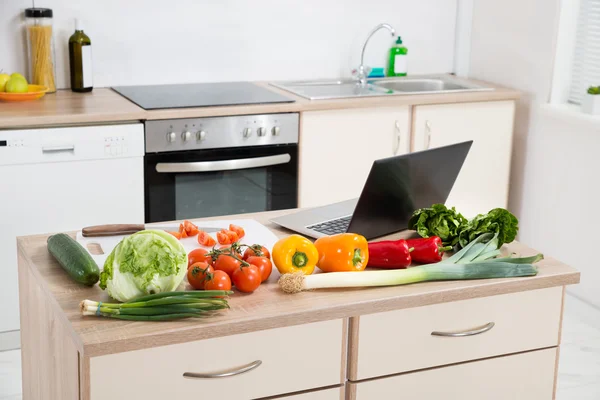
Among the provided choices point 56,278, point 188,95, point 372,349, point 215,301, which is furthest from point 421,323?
point 188,95

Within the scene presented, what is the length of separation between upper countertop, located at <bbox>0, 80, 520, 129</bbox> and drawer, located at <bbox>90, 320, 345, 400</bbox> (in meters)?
1.89

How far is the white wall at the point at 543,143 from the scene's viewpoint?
4.04 meters

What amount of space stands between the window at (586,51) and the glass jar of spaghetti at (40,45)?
101 inches

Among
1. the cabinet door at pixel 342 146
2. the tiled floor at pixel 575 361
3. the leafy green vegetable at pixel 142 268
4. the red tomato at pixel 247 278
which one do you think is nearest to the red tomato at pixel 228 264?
the red tomato at pixel 247 278

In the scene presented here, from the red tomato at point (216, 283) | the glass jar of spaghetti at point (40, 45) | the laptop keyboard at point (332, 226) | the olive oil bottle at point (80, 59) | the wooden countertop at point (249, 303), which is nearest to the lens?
the wooden countertop at point (249, 303)

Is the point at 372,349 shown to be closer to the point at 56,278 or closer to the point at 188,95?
the point at 56,278

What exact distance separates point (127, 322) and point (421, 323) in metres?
0.68

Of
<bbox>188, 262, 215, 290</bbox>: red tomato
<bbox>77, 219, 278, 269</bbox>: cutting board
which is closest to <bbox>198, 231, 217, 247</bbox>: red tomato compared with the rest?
<bbox>77, 219, 278, 269</bbox>: cutting board

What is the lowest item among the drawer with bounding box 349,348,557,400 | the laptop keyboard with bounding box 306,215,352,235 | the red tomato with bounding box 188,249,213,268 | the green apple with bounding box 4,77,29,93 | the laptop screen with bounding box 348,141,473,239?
the drawer with bounding box 349,348,557,400

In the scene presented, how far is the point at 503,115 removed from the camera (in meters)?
4.30

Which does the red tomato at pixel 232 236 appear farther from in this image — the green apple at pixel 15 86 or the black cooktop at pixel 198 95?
the green apple at pixel 15 86

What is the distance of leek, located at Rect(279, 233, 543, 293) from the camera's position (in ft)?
6.06

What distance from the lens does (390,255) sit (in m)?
1.98

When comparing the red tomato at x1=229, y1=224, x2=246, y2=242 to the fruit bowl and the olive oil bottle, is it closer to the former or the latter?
the fruit bowl
